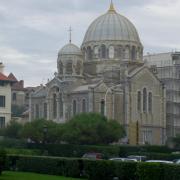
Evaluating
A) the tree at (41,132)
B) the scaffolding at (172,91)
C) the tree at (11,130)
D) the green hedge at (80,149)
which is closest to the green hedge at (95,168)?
the green hedge at (80,149)

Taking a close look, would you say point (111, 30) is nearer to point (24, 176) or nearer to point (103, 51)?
point (103, 51)

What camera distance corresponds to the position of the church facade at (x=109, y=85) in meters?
98.6

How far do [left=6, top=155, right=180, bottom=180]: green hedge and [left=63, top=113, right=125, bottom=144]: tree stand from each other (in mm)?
31408

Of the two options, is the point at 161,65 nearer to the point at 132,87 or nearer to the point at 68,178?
the point at 132,87

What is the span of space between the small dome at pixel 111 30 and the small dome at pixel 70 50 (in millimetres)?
4126

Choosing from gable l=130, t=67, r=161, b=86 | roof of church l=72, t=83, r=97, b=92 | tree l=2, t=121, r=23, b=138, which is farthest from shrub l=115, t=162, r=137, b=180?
gable l=130, t=67, r=161, b=86

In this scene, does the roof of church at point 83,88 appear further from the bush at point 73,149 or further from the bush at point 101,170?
the bush at point 101,170

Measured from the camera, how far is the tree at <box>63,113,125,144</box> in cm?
7862

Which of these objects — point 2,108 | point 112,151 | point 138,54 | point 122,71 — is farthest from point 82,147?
point 138,54

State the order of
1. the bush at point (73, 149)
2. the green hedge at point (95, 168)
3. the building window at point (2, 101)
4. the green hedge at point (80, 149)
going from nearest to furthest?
the green hedge at point (95, 168) → the bush at point (73, 149) → the green hedge at point (80, 149) → the building window at point (2, 101)

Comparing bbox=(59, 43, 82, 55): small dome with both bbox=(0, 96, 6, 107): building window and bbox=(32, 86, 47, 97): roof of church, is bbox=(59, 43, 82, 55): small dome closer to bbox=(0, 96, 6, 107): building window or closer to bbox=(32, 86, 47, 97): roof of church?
bbox=(32, 86, 47, 97): roof of church

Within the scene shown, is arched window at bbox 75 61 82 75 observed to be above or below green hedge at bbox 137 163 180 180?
above

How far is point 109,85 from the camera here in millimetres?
99188

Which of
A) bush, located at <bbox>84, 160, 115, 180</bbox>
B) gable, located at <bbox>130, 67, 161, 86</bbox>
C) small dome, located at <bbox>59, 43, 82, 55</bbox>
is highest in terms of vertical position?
small dome, located at <bbox>59, 43, 82, 55</bbox>
